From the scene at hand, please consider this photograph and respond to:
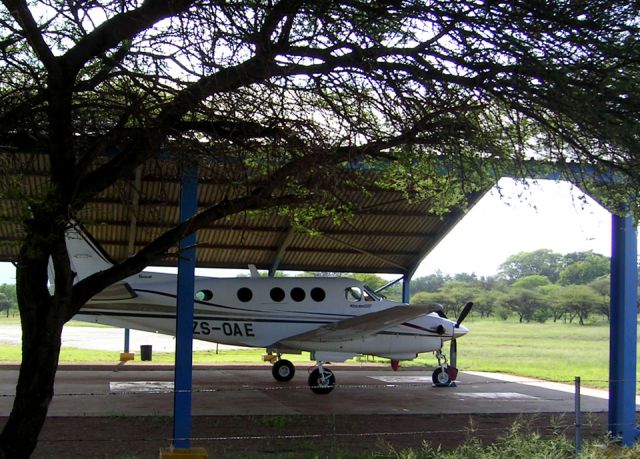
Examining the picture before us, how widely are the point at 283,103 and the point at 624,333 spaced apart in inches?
337

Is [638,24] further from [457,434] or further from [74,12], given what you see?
[457,434]

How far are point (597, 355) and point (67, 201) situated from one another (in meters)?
45.7

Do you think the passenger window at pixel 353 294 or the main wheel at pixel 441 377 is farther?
the main wheel at pixel 441 377

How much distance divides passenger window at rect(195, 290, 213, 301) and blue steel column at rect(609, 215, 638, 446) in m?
11.1

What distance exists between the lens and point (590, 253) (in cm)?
12800

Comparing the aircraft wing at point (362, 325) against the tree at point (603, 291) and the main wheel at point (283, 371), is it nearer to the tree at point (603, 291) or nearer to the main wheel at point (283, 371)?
the main wheel at point (283, 371)

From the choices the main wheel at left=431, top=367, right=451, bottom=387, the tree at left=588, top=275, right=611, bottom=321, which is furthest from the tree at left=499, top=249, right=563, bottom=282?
the main wheel at left=431, top=367, right=451, bottom=387

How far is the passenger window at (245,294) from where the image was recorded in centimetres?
2025

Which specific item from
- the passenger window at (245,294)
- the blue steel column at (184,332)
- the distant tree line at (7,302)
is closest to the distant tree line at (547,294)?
the distant tree line at (7,302)

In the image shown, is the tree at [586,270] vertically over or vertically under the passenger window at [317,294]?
over

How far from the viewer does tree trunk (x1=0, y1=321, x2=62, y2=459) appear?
702 centimetres

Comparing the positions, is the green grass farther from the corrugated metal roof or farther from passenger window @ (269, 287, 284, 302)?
passenger window @ (269, 287, 284, 302)

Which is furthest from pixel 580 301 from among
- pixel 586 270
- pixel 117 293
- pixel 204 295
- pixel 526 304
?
pixel 117 293

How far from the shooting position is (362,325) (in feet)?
62.6
